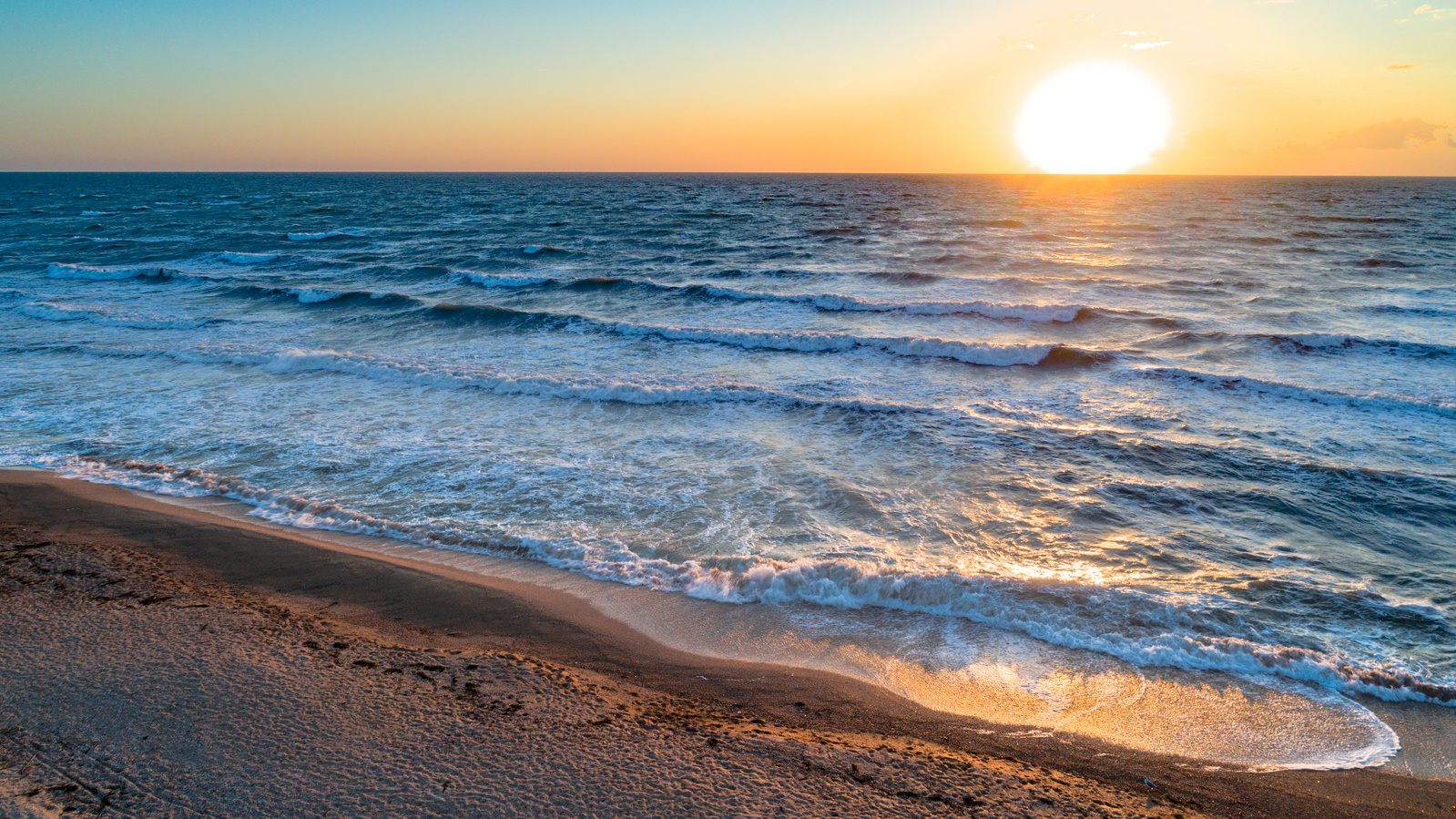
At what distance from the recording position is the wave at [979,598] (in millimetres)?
5469

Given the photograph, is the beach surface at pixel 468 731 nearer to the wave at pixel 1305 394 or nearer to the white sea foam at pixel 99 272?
the wave at pixel 1305 394

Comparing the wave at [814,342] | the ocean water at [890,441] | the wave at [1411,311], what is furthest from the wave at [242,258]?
the wave at [1411,311]

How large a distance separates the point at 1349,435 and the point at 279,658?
14280 millimetres

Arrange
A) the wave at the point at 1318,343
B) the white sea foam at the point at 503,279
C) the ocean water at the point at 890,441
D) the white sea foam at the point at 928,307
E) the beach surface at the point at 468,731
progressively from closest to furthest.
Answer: the beach surface at the point at 468,731 → the ocean water at the point at 890,441 → the wave at the point at 1318,343 → the white sea foam at the point at 928,307 → the white sea foam at the point at 503,279

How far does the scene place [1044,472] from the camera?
371 inches

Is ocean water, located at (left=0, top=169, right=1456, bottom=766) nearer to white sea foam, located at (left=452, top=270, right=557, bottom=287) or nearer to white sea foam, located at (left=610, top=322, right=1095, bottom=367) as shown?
white sea foam, located at (left=610, top=322, right=1095, bottom=367)

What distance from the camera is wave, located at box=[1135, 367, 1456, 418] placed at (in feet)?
39.2

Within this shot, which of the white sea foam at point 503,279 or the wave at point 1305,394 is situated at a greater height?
the white sea foam at point 503,279

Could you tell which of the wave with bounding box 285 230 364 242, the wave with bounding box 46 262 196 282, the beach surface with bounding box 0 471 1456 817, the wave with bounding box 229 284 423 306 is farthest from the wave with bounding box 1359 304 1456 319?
the wave with bounding box 285 230 364 242

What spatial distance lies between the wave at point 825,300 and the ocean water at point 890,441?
0.14m

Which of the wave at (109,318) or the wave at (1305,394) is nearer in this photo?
the wave at (1305,394)

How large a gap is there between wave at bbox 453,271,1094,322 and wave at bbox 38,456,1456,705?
14.2 m

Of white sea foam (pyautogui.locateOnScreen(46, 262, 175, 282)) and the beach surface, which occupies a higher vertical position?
white sea foam (pyautogui.locateOnScreen(46, 262, 175, 282))

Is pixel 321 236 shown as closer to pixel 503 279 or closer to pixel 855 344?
pixel 503 279
